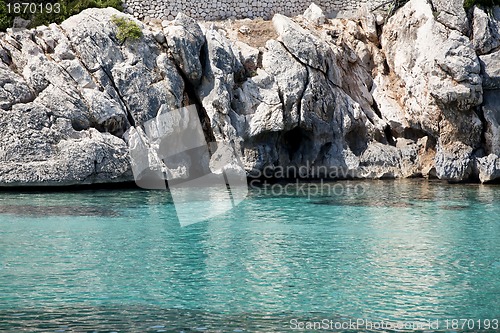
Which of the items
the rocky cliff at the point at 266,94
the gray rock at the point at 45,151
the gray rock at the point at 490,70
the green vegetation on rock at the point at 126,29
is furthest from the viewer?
the gray rock at the point at 490,70

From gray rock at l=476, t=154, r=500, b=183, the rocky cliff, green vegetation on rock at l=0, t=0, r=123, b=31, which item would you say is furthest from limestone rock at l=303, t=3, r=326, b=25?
gray rock at l=476, t=154, r=500, b=183

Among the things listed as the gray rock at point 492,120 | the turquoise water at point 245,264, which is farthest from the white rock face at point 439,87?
the turquoise water at point 245,264

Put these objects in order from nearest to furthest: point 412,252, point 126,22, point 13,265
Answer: point 13,265 < point 412,252 < point 126,22

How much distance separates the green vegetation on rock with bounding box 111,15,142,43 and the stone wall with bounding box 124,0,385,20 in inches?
121

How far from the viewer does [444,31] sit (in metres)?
26.7

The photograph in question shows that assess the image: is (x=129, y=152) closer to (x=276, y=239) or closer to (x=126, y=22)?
(x=126, y=22)

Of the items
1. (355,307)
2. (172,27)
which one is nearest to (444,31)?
(172,27)

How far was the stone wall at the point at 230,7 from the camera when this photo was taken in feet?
96.0

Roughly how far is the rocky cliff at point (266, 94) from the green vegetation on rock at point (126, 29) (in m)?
0.21

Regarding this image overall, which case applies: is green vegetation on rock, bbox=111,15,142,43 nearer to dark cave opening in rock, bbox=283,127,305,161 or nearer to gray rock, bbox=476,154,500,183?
dark cave opening in rock, bbox=283,127,305,161

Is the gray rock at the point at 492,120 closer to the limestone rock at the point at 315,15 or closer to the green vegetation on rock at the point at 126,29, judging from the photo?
the limestone rock at the point at 315,15

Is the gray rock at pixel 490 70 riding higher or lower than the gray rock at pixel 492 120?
higher

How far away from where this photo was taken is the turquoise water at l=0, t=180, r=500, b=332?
36.0 feet

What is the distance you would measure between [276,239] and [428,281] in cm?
451
